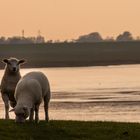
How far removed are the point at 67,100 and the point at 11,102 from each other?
17.9 meters

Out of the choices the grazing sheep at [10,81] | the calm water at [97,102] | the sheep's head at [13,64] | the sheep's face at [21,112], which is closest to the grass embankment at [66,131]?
the sheep's face at [21,112]

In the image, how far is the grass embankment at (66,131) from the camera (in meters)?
19.3

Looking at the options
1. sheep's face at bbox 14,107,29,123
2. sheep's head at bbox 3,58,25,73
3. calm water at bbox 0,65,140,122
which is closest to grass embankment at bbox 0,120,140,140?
sheep's face at bbox 14,107,29,123

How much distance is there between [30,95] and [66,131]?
1704 mm

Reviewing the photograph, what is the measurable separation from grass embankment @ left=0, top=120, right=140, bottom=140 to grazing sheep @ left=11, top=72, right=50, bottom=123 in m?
0.32

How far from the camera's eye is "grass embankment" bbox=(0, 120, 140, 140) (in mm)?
19281

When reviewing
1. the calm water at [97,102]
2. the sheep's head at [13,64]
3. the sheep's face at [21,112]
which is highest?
the sheep's head at [13,64]

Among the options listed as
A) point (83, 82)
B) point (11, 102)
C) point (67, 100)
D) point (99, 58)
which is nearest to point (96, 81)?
point (83, 82)

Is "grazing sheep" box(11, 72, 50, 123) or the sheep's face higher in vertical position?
"grazing sheep" box(11, 72, 50, 123)

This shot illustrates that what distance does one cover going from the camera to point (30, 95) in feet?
69.3

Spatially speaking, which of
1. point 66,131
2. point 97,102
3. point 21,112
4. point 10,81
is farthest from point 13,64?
point 97,102

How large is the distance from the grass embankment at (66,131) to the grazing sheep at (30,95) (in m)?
0.32

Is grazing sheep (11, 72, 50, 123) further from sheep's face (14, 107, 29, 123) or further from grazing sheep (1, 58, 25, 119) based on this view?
grazing sheep (1, 58, 25, 119)

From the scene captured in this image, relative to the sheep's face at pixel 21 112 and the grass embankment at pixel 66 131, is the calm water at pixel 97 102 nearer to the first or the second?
the grass embankment at pixel 66 131
